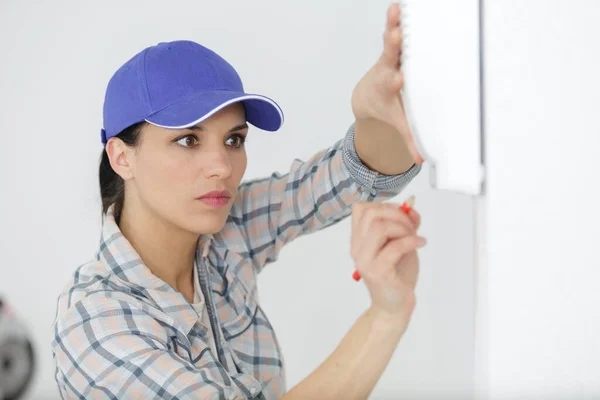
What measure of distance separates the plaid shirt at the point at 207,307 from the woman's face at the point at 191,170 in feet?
0.32

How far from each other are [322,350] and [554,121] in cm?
171

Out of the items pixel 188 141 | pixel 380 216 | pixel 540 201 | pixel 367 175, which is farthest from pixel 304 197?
pixel 540 201

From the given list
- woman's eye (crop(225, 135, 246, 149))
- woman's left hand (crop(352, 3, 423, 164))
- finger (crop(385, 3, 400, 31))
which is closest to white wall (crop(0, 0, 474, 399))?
woman's eye (crop(225, 135, 246, 149))

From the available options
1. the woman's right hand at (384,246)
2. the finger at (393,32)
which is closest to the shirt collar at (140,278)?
the woman's right hand at (384,246)

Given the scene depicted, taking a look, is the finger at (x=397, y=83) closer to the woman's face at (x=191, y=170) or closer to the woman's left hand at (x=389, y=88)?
the woman's left hand at (x=389, y=88)

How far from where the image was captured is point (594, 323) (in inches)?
22.2

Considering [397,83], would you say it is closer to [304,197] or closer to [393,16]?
[393,16]

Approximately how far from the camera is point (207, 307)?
1.21 metres

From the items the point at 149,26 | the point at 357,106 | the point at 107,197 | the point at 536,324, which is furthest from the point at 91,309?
the point at 149,26

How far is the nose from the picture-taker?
1095 mm

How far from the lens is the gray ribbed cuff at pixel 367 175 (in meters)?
1.15

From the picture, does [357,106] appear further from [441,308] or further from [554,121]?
[441,308]

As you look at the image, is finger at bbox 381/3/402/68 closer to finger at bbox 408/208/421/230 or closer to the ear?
finger at bbox 408/208/421/230

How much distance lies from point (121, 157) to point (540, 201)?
789 millimetres
